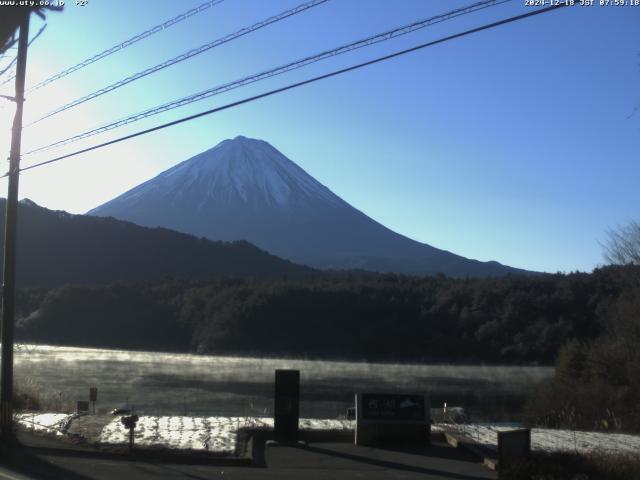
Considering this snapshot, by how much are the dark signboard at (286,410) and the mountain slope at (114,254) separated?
66860mm

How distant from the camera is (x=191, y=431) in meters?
16.4

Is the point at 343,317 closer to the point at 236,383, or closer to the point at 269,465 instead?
the point at 236,383

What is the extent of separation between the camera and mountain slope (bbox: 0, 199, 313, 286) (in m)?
82.1

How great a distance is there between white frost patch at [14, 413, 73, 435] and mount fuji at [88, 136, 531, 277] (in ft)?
329

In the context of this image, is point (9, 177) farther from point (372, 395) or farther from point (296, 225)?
point (296, 225)

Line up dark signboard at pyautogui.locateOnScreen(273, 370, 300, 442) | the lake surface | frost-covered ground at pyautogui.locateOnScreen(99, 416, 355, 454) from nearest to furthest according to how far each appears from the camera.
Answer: frost-covered ground at pyautogui.locateOnScreen(99, 416, 355, 454)
dark signboard at pyautogui.locateOnScreen(273, 370, 300, 442)
the lake surface

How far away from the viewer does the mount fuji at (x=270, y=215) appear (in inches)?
5027

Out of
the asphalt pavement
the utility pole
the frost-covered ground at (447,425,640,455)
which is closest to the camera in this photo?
the asphalt pavement

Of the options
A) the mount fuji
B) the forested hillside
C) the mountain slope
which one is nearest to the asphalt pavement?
the forested hillside

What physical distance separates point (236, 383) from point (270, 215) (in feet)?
343

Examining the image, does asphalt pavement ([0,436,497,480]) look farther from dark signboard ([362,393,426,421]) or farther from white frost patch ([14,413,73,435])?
white frost patch ([14,413,73,435])

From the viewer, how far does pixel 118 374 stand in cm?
3691

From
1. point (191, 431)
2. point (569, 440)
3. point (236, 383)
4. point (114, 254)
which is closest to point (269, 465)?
point (191, 431)

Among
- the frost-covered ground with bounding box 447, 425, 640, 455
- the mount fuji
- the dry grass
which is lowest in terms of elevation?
the frost-covered ground with bounding box 447, 425, 640, 455
